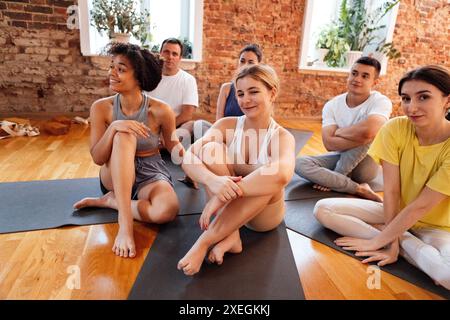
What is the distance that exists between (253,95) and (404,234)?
3.01ft

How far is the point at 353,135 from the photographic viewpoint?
6.62 feet

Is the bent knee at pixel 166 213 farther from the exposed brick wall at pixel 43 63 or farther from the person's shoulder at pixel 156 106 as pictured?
the exposed brick wall at pixel 43 63

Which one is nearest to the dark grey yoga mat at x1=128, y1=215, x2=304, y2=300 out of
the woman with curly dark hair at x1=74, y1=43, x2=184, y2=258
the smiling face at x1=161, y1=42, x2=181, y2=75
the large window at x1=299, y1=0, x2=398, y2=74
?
the woman with curly dark hair at x1=74, y1=43, x2=184, y2=258

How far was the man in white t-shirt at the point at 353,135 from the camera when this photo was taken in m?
2.00

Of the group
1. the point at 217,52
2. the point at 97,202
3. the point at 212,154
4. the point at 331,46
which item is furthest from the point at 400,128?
the point at 331,46

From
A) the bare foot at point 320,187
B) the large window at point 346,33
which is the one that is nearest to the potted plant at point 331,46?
the large window at point 346,33

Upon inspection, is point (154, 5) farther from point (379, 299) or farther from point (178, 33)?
point (379, 299)

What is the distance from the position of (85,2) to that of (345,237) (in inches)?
142

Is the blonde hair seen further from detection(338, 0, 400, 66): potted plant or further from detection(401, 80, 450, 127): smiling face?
detection(338, 0, 400, 66): potted plant

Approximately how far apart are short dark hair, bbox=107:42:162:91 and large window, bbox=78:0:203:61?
2522 millimetres

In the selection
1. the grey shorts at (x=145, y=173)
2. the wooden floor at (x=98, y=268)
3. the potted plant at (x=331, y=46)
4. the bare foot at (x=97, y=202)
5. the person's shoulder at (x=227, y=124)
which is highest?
the potted plant at (x=331, y=46)

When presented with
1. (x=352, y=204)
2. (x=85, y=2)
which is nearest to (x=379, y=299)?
(x=352, y=204)

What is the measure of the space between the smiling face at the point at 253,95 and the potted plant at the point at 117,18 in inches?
113
